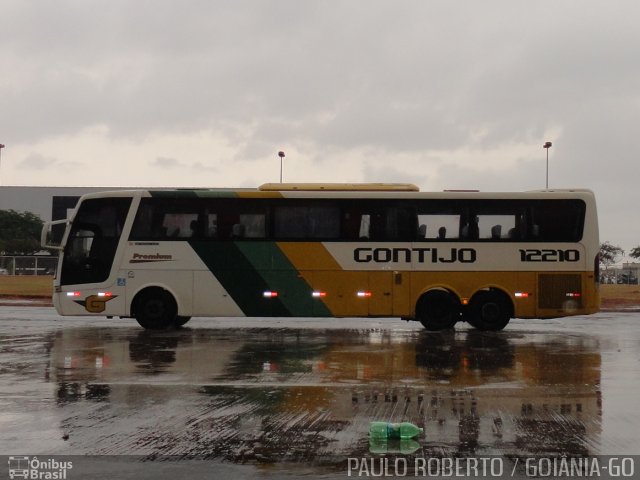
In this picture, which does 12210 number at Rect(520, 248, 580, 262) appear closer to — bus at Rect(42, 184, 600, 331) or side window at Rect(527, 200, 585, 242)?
bus at Rect(42, 184, 600, 331)

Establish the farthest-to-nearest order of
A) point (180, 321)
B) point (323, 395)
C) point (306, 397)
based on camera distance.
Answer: point (180, 321)
point (323, 395)
point (306, 397)

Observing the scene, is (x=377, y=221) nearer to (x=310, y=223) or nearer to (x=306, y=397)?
(x=310, y=223)

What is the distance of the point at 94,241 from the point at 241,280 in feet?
12.2

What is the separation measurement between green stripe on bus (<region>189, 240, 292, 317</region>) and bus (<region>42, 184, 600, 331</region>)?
2cm

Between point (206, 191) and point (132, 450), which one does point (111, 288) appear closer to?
point (206, 191)

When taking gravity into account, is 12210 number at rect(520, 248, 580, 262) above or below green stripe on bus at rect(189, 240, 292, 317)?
above

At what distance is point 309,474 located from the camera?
226 inches

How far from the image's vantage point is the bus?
18172 mm

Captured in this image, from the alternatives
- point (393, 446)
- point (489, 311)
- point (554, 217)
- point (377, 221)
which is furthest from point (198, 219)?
point (393, 446)

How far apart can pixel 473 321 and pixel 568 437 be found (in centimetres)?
1135

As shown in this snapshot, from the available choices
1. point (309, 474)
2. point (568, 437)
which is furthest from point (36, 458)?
point (568, 437)

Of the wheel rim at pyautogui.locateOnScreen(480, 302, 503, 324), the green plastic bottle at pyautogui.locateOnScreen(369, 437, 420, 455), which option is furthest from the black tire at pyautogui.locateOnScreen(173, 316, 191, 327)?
the green plastic bottle at pyautogui.locateOnScreen(369, 437, 420, 455)

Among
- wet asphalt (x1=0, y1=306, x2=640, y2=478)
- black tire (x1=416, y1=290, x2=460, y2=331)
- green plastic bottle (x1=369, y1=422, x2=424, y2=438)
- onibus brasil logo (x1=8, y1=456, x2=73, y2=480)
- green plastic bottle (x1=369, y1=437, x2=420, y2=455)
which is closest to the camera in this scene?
onibus brasil logo (x1=8, y1=456, x2=73, y2=480)

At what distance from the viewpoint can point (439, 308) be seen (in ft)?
60.0
